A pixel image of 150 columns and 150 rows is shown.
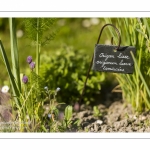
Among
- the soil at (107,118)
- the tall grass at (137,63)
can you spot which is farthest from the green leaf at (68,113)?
the tall grass at (137,63)

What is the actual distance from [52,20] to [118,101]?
27.6 inches

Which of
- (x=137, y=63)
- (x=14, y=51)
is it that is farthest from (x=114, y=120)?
(x=14, y=51)

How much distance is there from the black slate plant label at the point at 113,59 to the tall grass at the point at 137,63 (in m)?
0.05

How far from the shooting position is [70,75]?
77.2 inches

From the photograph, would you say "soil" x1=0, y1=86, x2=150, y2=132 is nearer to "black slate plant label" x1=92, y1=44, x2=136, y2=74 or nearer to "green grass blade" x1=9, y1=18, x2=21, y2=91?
"green grass blade" x1=9, y1=18, x2=21, y2=91

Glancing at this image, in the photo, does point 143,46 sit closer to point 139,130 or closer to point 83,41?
point 139,130

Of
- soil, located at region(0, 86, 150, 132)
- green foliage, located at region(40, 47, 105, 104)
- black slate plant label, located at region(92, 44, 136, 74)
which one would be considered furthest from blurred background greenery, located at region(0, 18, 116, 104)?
black slate plant label, located at region(92, 44, 136, 74)

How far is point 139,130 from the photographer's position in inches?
62.4

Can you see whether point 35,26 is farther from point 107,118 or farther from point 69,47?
point 69,47

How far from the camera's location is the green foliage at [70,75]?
1.91m

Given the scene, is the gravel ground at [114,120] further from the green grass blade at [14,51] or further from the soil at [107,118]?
the green grass blade at [14,51]

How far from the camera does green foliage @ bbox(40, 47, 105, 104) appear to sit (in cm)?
191

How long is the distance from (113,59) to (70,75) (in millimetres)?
461

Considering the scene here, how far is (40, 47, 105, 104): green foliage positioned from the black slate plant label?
0.34 meters
